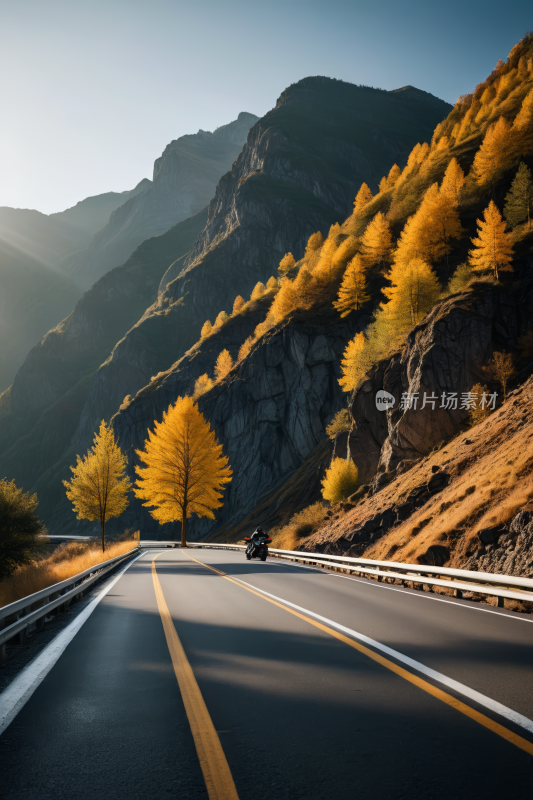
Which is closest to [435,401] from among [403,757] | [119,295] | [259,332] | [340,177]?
[403,757]

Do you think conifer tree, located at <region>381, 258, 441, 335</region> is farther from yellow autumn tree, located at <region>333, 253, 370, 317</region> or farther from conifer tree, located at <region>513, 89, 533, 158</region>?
conifer tree, located at <region>513, 89, 533, 158</region>

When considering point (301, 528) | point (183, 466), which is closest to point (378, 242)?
point (183, 466)

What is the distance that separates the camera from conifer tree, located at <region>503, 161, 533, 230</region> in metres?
47.7

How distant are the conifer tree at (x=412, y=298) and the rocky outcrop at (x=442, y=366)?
658cm

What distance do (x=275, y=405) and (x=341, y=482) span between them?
28.9m

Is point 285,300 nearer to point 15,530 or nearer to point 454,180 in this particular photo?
point 454,180

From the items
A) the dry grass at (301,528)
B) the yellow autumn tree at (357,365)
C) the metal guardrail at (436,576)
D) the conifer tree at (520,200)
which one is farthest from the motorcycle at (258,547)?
the conifer tree at (520,200)

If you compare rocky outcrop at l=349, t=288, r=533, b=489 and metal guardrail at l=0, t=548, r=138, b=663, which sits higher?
rocky outcrop at l=349, t=288, r=533, b=489

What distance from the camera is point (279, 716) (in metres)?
4.14

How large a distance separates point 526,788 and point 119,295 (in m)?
209

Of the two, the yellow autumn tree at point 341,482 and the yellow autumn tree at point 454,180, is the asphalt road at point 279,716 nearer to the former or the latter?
the yellow autumn tree at point 341,482

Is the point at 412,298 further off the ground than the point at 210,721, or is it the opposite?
the point at 412,298

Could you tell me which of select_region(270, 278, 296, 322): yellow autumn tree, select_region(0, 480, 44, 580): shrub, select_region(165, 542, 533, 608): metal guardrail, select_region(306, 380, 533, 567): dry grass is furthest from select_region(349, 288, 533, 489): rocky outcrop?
select_region(270, 278, 296, 322): yellow autumn tree

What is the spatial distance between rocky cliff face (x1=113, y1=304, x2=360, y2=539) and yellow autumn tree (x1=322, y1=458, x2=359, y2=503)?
762 inches
